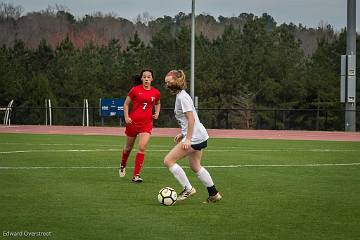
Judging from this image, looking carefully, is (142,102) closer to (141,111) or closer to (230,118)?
(141,111)

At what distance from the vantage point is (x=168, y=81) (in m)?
11.7

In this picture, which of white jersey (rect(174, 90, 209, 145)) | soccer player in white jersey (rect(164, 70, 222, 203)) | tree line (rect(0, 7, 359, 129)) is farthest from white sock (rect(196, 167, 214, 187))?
tree line (rect(0, 7, 359, 129))

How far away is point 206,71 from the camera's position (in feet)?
250

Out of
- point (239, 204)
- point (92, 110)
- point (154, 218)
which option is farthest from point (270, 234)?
point (92, 110)

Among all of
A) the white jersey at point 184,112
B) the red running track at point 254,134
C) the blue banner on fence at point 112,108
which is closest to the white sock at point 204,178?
the white jersey at point 184,112

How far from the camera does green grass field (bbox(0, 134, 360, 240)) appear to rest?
31.0 ft

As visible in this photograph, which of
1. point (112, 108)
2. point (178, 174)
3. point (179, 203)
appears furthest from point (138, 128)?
point (112, 108)

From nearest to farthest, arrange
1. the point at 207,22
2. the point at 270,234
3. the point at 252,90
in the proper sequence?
the point at 270,234, the point at 252,90, the point at 207,22

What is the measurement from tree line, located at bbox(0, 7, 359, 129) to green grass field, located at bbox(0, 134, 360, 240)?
4841 cm

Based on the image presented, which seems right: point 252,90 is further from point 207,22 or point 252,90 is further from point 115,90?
point 207,22

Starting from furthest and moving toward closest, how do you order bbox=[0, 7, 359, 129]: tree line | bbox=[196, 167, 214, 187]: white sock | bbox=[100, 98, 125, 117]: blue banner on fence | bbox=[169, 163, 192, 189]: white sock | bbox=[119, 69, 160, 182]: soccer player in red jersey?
bbox=[0, 7, 359, 129]: tree line
bbox=[100, 98, 125, 117]: blue banner on fence
bbox=[119, 69, 160, 182]: soccer player in red jersey
bbox=[169, 163, 192, 189]: white sock
bbox=[196, 167, 214, 187]: white sock

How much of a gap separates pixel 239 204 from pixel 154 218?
1825 mm

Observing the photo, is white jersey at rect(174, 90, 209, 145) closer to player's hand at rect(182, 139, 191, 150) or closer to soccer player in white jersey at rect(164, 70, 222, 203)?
soccer player in white jersey at rect(164, 70, 222, 203)

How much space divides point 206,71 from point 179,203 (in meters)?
64.3
